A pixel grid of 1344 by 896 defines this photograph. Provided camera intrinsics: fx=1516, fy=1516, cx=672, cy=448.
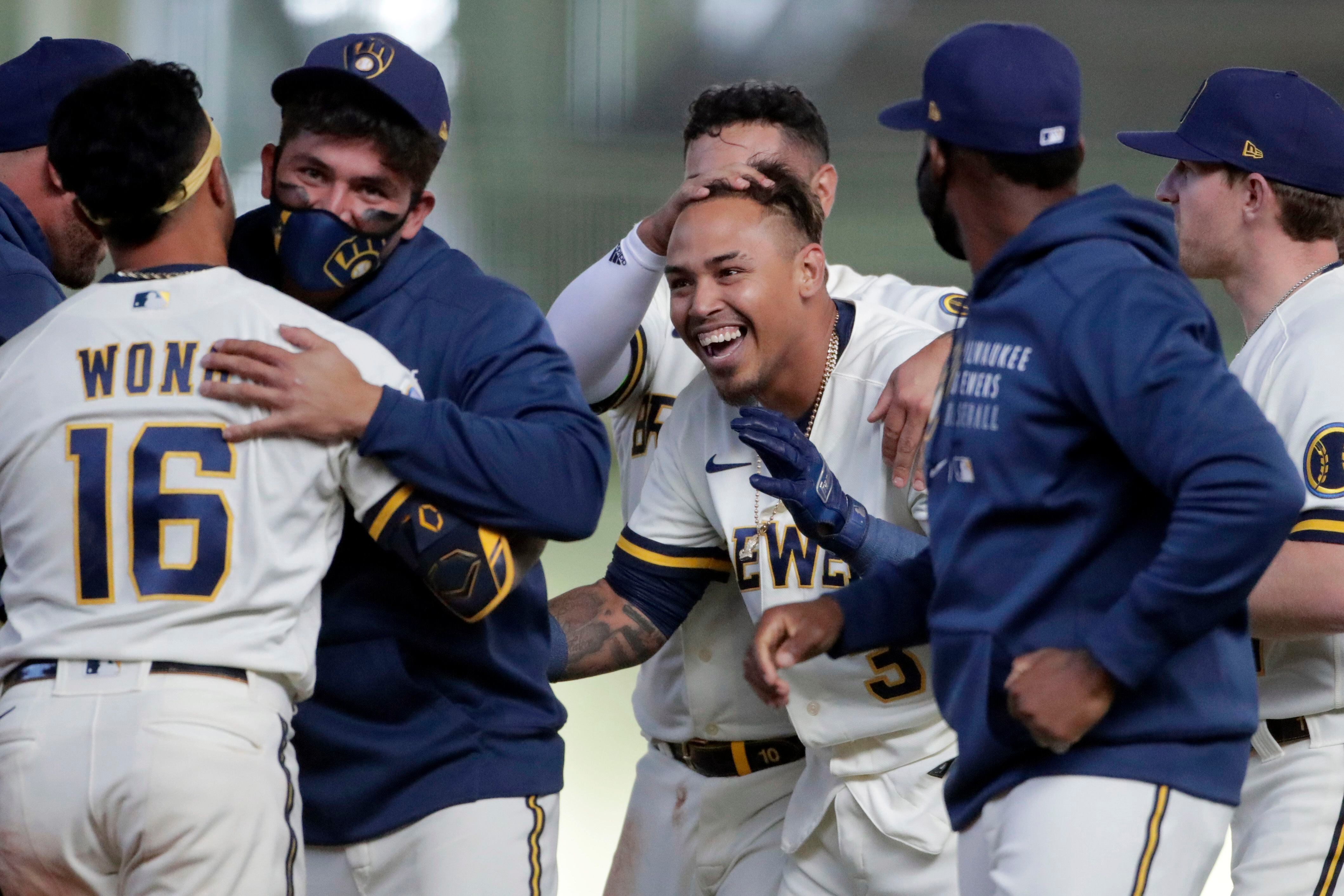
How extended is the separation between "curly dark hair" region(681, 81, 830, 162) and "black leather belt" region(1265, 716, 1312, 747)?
1271 millimetres

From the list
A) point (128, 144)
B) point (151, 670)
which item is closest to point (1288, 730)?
point (151, 670)

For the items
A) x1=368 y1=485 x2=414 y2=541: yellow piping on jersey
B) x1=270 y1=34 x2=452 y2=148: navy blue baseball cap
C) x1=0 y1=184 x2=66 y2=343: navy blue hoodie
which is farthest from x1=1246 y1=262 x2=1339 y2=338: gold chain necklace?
x1=0 y1=184 x2=66 y2=343: navy blue hoodie

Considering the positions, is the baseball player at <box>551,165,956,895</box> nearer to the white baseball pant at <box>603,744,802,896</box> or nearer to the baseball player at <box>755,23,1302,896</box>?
the white baseball pant at <box>603,744,802,896</box>

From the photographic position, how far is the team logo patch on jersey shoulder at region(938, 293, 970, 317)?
111 inches

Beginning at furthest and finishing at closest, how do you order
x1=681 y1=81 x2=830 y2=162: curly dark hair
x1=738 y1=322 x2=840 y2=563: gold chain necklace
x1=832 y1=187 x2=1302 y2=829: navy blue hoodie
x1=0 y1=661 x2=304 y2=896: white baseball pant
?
x1=681 y1=81 x2=830 y2=162: curly dark hair, x1=738 y1=322 x2=840 y2=563: gold chain necklace, x1=0 y1=661 x2=304 y2=896: white baseball pant, x1=832 y1=187 x2=1302 y2=829: navy blue hoodie

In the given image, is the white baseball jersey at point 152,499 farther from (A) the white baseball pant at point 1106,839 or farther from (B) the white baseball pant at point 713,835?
(B) the white baseball pant at point 713,835

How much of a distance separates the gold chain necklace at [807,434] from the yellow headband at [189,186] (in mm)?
887

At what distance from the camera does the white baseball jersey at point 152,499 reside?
1537mm

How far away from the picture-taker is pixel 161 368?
62.2 inches

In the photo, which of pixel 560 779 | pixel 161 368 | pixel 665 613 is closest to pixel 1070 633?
pixel 560 779

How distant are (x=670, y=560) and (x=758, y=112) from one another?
87cm

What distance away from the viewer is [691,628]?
→ 254 centimetres

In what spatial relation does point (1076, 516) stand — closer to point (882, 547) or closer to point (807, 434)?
point (882, 547)

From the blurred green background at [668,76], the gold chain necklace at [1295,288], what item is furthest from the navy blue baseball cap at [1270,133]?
the blurred green background at [668,76]
